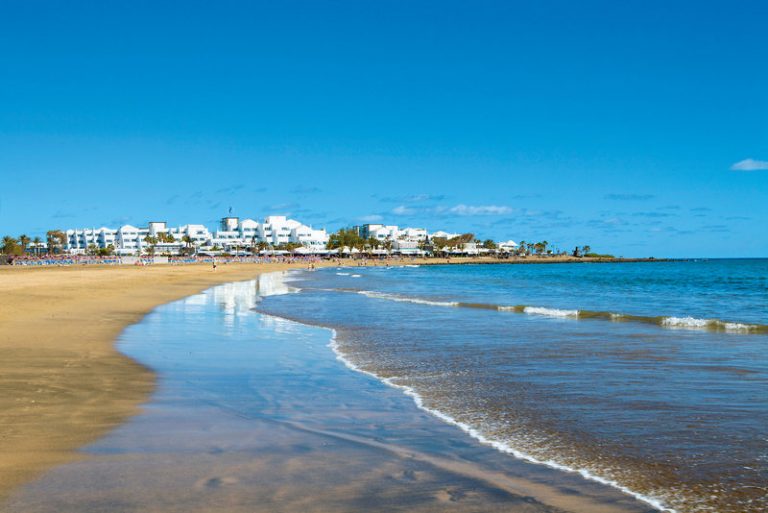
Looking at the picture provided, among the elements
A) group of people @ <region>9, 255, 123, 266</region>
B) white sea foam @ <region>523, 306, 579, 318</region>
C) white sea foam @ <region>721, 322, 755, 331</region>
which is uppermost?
group of people @ <region>9, 255, 123, 266</region>

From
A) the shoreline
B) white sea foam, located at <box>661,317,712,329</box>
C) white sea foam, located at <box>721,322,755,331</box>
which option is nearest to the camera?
the shoreline

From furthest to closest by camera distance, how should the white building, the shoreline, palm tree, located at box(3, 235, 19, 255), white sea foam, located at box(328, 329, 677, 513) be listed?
the white building < palm tree, located at box(3, 235, 19, 255) < the shoreline < white sea foam, located at box(328, 329, 677, 513)

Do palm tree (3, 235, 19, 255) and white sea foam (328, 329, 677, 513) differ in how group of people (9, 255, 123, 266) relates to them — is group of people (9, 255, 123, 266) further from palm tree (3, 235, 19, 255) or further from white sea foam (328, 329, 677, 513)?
white sea foam (328, 329, 677, 513)

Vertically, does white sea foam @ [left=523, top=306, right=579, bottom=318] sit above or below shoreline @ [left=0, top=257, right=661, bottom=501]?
below

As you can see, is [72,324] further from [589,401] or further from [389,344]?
[589,401]

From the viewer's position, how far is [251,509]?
13.5ft

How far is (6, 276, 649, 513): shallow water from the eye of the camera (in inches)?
167

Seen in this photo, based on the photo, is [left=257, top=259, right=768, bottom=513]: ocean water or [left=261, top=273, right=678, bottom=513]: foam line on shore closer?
[left=261, top=273, right=678, bottom=513]: foam line on shore

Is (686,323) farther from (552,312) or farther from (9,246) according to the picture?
(9,246)

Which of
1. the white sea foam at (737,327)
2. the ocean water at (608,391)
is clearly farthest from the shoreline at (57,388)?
the white sea foam at (737,327)

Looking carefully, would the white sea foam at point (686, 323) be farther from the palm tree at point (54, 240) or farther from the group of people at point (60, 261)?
the palm tree at point (54, 240)

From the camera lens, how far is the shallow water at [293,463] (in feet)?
13.9

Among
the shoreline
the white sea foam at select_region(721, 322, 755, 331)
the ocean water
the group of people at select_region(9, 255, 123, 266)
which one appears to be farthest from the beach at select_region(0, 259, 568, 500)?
the group of people at select_region(9, 255, 123, 266)

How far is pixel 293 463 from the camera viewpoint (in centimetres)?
515
